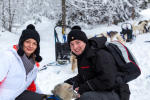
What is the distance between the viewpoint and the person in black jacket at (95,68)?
5.72 feet

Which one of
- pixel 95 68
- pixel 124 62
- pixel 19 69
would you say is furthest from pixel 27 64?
pixel 124 62

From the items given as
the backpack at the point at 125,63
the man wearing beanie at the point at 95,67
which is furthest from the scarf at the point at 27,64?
the backpack at the point at 125,63

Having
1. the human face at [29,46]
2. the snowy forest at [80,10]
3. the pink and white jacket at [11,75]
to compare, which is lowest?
the pink and white jacket at [11,75]

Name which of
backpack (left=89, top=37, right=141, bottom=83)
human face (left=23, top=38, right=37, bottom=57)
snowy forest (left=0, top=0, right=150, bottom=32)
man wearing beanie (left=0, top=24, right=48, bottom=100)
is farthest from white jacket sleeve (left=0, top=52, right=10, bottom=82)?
snowy forest (left=0, top=0, right=150, bottom=32)

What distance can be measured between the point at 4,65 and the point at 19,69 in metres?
0.19

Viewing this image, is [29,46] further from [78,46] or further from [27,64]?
[78,46]

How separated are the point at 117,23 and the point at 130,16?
5.96 feet

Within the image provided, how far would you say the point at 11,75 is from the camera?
6.23 ft

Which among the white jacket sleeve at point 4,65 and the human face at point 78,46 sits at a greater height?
the human face at point 78,46

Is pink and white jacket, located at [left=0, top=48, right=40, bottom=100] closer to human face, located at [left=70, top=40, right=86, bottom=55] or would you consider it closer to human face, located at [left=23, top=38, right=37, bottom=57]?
human face, located at [left=23, top=38, right=37, bottom=57]

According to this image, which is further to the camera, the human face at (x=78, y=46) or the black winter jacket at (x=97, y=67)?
the human face at (x=78, y=46)

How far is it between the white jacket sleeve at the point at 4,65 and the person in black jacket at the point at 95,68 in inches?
28.6

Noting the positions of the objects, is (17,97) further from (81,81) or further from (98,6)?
(98,6)

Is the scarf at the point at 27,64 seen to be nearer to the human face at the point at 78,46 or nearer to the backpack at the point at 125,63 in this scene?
the human face at the point at 78,46
